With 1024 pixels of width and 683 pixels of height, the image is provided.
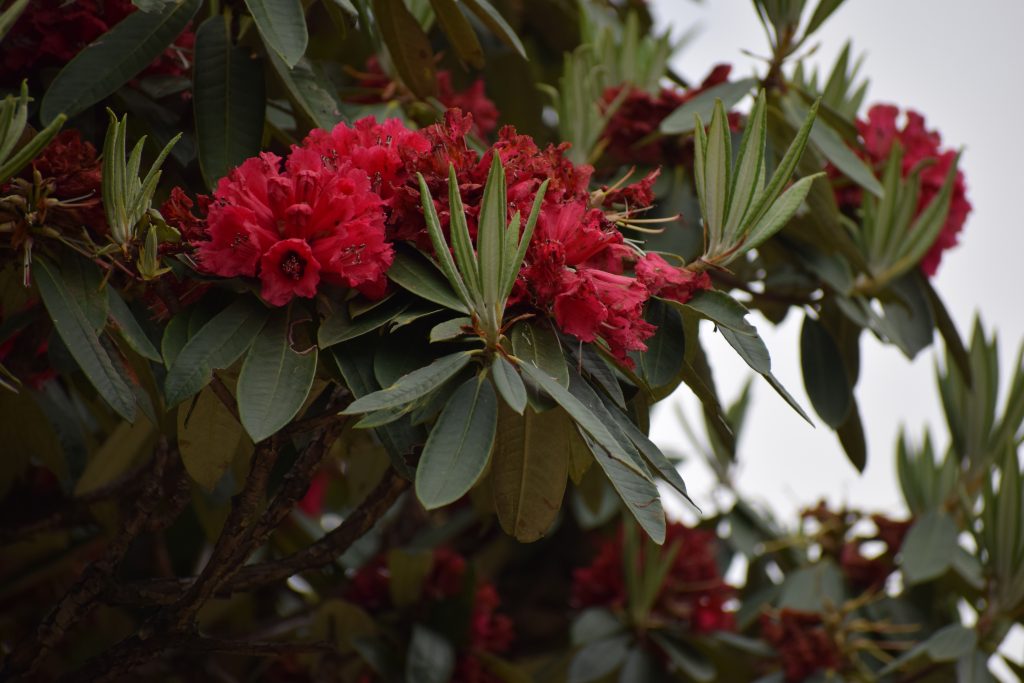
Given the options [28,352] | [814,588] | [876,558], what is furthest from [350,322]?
[876,558]

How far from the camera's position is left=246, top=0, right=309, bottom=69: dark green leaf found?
106 centimetres

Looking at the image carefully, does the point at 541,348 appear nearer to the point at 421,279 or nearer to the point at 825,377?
the point at 421,279

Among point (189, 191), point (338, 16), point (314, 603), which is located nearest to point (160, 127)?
point (189, 191)

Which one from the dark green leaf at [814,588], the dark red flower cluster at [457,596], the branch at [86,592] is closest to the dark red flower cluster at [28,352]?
the branch at [86,592]

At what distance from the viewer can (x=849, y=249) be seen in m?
1.46

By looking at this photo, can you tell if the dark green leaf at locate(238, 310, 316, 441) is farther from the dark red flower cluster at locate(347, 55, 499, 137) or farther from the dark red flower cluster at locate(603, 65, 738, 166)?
the dark red flower cluster at locate(603, 65, 738, 166)

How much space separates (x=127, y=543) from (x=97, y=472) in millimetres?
554

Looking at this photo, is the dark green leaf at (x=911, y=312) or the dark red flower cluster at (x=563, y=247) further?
the dark green leaf at (x=911, y=312)

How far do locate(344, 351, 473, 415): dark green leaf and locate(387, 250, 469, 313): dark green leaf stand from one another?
46mm

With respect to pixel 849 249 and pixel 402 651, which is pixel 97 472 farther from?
pixel 849 249

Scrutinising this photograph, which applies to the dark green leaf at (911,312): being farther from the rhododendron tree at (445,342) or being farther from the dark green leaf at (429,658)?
the dark green leaf at (429,658)

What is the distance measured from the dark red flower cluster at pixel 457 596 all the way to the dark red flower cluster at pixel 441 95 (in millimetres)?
706

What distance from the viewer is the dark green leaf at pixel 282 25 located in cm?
106

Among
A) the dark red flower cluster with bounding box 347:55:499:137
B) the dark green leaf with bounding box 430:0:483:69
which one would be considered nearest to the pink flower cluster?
the dark green leaf with bounding box 430:0:483:69
